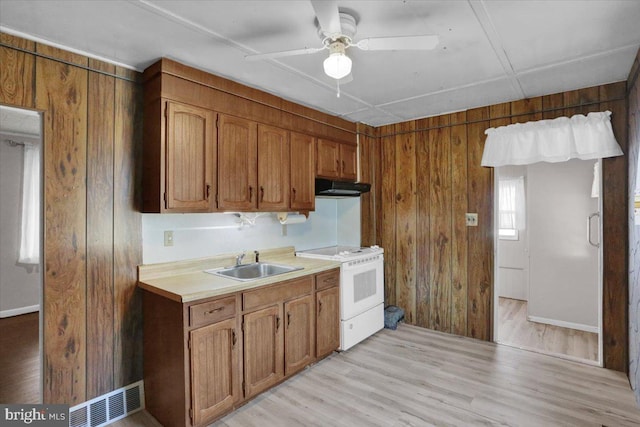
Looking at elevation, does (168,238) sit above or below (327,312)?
above

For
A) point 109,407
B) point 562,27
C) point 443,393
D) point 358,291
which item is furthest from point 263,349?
point 562,27

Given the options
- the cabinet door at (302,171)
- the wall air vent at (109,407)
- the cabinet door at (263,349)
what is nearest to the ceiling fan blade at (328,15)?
the cabinet door at (302,171)

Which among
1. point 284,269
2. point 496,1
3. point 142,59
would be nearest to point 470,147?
point 496,1

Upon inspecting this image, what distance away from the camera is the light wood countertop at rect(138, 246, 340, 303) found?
6.58ft

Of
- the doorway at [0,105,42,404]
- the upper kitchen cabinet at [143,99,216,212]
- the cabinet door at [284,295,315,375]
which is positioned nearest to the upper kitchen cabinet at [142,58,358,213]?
the upper kitchen cabinet at [143,99,216,212]

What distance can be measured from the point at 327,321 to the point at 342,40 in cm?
228

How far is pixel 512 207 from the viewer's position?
16.1ft

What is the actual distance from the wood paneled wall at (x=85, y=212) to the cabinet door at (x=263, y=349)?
0.79 m

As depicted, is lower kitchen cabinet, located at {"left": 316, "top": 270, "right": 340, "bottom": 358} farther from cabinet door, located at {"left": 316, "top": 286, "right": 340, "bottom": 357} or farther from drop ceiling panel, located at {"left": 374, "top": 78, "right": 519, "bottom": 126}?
drop ceiling panel, located at {"left": 374, "top": 78, "right": 519, "bottom": 126}

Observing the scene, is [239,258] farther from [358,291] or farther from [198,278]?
[358,291]

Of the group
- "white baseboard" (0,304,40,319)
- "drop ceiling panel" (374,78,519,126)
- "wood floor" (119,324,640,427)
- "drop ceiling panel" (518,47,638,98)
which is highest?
"drop ceiling panel" (374,78,519,126)

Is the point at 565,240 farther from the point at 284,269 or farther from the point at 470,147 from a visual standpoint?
the point at 284,269

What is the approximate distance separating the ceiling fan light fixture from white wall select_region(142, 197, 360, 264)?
164cm

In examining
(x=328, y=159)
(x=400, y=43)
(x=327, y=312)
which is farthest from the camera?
(x=328, y=159)
